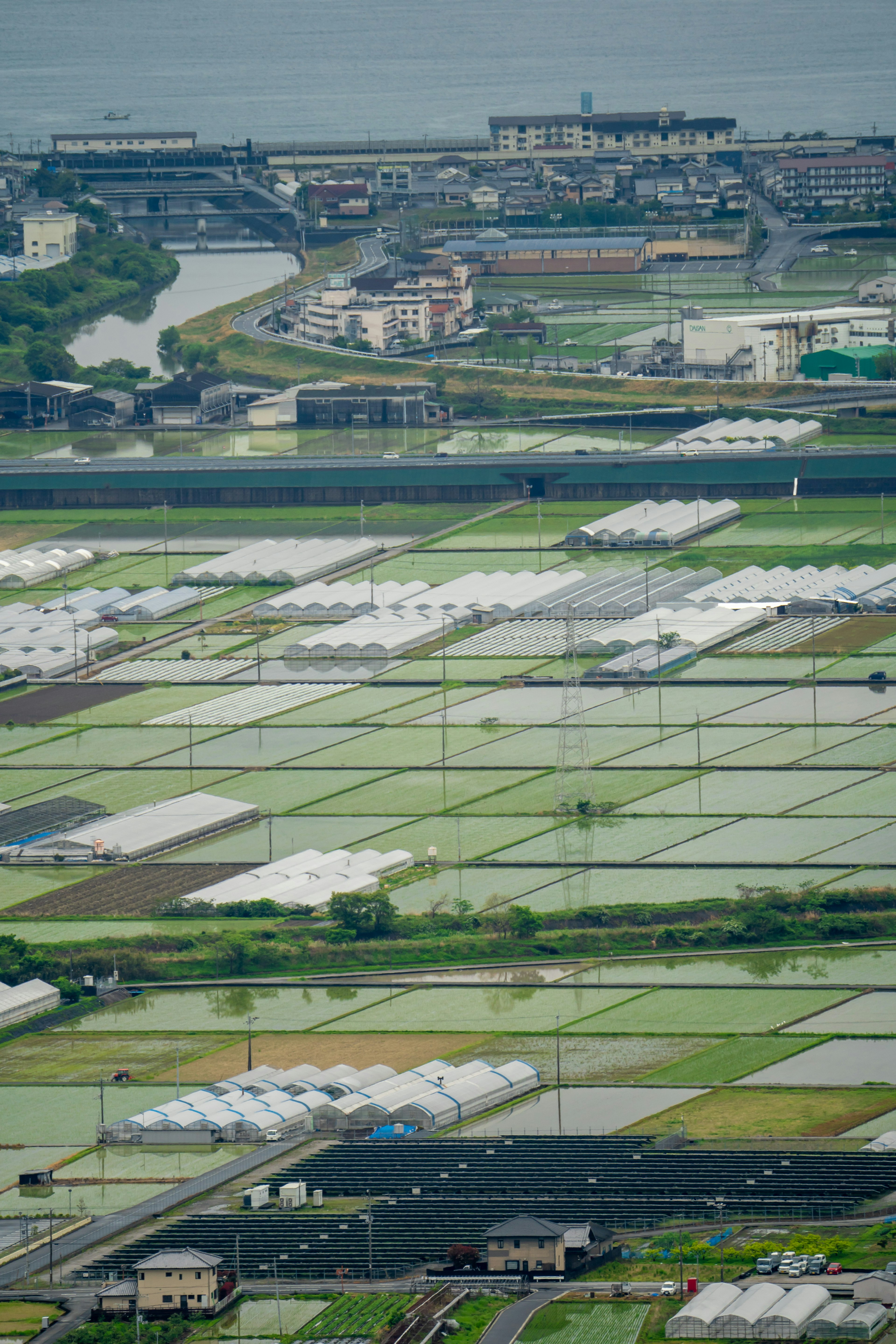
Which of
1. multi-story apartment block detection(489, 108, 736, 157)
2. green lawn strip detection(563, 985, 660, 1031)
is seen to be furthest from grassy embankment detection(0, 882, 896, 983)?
multi-story apartment block detection(489, 108, 736, 157)

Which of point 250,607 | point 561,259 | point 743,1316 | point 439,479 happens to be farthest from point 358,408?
point 743,1316

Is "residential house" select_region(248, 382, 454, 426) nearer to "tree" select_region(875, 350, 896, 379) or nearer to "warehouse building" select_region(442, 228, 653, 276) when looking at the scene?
"tree" select_region(875, 350, 896, 379)

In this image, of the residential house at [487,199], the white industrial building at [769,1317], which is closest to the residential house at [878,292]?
the residential house at [487,199]

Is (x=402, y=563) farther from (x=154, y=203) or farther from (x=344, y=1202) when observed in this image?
(x=154, y=203)

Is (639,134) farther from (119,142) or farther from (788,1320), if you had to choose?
(788,1320)

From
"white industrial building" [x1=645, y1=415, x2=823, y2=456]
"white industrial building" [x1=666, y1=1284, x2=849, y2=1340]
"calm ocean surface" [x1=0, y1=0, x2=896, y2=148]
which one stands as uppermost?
"calm ocean surface" [x1=0, y1=0, x2=896, y2=148]
